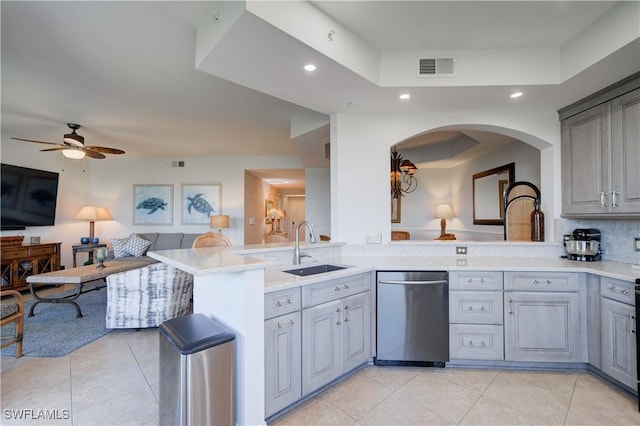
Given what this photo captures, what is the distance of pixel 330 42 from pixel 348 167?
1.32 metres

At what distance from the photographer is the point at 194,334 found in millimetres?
1574

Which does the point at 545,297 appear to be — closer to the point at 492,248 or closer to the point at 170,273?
the point at 492,248

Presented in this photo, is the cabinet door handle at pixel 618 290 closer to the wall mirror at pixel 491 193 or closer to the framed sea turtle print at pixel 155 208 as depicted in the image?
the wall mirror at pixel 491 193

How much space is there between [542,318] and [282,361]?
2148mm

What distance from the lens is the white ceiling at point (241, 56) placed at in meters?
1.97

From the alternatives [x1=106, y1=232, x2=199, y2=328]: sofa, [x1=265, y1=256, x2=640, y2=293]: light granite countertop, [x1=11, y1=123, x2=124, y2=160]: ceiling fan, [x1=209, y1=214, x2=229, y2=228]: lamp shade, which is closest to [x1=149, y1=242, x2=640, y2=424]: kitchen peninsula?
[x1=265, y1=256, x2=640, y2=293]: light granite countertop

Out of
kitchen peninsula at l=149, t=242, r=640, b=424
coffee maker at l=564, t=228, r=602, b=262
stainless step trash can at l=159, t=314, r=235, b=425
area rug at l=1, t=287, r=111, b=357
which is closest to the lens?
stainless step trash can at l=159, t=314, r=235, b=425

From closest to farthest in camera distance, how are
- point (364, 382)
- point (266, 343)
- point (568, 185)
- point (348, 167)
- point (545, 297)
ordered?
1. point (266, 343)
2. point (364, 382)
3. point (545, 297)
4. point (568, 185)
5. point (348, 167)

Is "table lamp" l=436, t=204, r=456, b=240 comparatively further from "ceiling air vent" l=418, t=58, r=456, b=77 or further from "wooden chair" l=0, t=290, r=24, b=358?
"wooden chair" l=0, t=290, r=24, b=358

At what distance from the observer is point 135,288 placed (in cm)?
317

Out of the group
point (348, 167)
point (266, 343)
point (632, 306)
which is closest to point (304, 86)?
point (348, 167)

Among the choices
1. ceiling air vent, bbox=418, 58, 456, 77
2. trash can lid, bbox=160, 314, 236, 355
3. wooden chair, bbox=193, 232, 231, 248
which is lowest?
trash can lid, bbox=160, 314, 236, 355

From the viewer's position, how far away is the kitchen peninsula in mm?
1619

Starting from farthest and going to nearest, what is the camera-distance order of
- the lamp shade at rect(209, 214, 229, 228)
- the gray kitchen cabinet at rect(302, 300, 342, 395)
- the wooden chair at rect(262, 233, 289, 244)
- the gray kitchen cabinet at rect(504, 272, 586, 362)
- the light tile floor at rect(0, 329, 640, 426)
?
1. the lamp shade at rect(209, 214, 229, 228)
2. the wooden chair at rect(262, 233, 289, 244)
3. the gray kitchen cabinet at rect(504, 272, 586, 362)
4. the gray kitchen cabinet at rect(302, 300, 342, 395)
5. the light tile floor at rect(0, 329, 640, 426)
